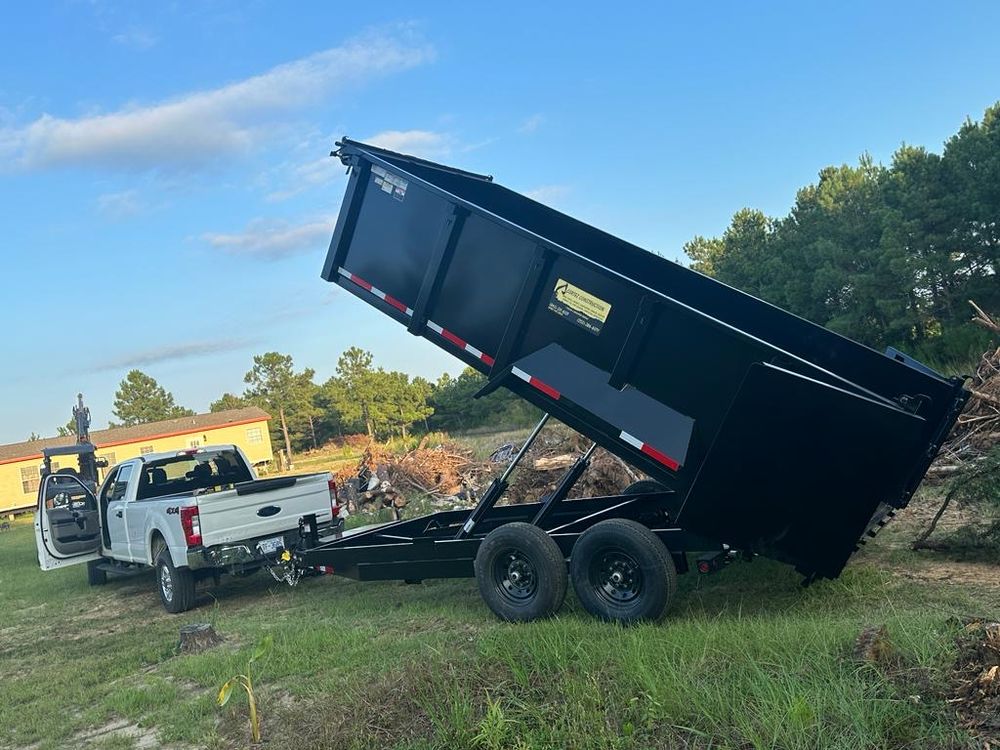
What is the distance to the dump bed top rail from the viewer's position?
4949 mm

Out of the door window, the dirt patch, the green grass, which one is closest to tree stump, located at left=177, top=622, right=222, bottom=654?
the green grass

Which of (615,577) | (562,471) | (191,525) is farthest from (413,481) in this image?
(615,577)

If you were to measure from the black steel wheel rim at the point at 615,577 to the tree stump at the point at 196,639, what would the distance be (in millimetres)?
3624

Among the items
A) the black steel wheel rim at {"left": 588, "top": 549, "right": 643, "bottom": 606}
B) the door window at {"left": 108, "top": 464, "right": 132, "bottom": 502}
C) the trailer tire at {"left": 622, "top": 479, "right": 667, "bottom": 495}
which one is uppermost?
the trailer tire at {"left": 622, "top": 479, "right": 667, "bottom": 495}

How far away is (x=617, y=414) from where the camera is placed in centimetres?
590

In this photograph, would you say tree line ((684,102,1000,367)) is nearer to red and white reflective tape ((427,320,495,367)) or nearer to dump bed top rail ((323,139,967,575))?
dump bed top rail ((323,139,967,575))

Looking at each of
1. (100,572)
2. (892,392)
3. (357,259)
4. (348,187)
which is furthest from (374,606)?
(100,572)

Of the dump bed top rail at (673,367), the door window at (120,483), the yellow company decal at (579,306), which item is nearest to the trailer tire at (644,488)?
the dump bed top rail at (673,367)

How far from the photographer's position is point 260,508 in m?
9.12

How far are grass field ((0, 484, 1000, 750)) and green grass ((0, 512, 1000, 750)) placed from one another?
0.5 inches

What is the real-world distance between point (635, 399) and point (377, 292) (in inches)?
109

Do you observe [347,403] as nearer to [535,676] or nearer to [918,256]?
[918,256]

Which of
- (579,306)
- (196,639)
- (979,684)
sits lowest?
(196,639)

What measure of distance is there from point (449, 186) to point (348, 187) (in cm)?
131
